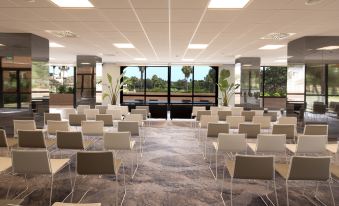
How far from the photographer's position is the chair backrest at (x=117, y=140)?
568 centimetres

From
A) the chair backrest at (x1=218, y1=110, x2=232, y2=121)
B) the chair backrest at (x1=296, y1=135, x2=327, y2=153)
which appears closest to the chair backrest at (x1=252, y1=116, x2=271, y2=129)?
the chair backrest at (x1=218, y1=110, x2=232, y2=121)

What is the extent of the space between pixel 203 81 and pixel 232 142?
1601cm

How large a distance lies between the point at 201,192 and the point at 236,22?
3.81 metres

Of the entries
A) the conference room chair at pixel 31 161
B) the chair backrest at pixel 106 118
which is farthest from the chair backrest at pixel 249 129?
the conference room chair at pixel 31 161

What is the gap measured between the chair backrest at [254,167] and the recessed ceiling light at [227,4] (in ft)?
8.86

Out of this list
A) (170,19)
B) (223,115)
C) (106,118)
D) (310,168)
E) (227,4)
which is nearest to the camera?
(310,168)

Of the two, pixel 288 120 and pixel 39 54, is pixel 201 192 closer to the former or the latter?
pixel 288 120

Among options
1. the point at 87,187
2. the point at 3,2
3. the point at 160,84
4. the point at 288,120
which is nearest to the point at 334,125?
the point at 288,120

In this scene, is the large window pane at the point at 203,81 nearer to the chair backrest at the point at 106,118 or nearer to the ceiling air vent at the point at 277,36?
the ceiling air vent at the point at 277,36

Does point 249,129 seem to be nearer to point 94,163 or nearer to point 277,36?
point 277,36

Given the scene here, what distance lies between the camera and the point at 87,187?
510 cm

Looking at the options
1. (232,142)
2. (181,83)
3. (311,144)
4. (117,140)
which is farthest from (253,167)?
(181,83)

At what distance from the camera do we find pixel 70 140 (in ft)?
19.0

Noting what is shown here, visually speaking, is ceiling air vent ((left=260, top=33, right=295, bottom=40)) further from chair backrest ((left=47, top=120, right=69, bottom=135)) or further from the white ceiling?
chair backrest ((left=47, top=120, right=69, bottom=135))
